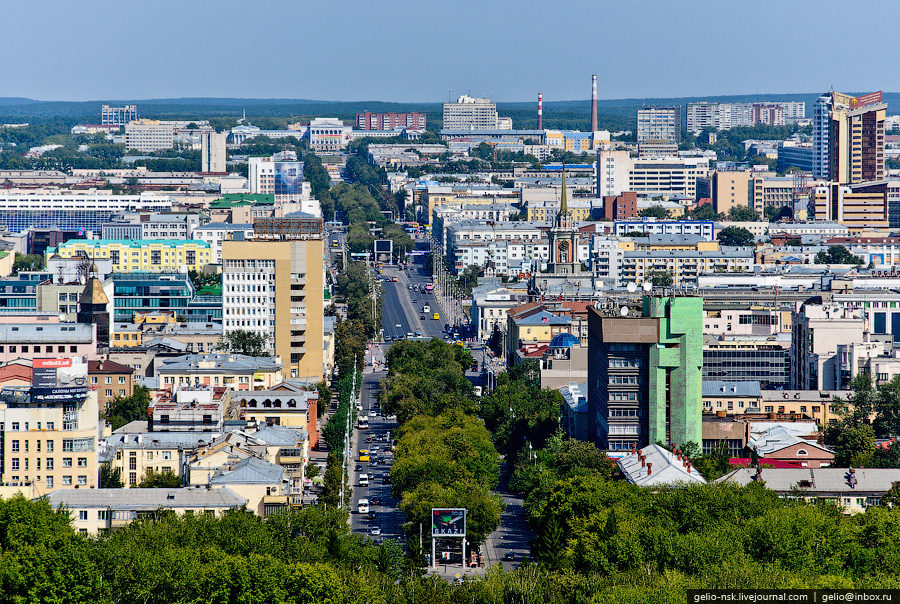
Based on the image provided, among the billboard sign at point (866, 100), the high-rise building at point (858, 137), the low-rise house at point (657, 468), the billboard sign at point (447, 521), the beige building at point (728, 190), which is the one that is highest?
the billboard sign at point (866, 100)

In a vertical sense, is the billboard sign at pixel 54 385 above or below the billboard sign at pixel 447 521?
above

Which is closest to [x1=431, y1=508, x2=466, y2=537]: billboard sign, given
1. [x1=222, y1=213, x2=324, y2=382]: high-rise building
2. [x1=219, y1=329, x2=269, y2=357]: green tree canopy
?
[x1=219, y1=329, x2=269, y2=357]: green tree canopy

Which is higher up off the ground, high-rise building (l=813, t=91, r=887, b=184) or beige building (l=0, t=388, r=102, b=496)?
high-rise building (l=813, t=91, r=887, b=184)

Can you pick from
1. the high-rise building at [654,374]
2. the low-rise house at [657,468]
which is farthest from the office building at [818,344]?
the low-rise house at [657,468]

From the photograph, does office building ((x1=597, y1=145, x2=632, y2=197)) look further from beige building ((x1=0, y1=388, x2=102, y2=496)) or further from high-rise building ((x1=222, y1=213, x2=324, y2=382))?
beige building ((x1=0, y1=388, x2=102, y2=496))

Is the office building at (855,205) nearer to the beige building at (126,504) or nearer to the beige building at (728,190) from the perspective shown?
the beige building at (728,190)

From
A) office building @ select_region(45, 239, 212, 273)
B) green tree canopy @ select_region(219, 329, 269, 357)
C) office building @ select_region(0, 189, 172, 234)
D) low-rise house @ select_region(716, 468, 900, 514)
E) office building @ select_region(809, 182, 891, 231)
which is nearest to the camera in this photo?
low-rise house @ select_region(716, 468, 900, 514)
